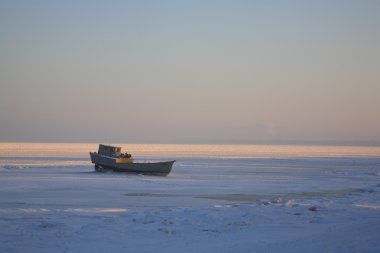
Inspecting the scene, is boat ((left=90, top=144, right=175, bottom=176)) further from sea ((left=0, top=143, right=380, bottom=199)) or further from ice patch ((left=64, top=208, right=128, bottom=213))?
ice patch ((left=64, top=208, right=128, bottom=213))

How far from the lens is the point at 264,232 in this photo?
12.5 m

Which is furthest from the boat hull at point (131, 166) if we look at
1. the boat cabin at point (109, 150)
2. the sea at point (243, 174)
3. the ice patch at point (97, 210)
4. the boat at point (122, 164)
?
the ice patch at point (97, 210)

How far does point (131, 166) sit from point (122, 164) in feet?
3.53

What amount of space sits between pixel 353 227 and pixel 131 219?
6.09 metres

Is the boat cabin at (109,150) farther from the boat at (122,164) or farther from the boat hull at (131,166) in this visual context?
the boat hull at (131,166)

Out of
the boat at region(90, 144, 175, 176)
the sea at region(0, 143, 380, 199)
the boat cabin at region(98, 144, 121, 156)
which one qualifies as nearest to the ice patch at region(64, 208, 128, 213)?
the sea at region(0, 143, 380, 199)

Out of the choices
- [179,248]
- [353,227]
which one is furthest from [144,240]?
[353,227]

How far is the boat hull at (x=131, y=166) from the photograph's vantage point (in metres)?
43.6

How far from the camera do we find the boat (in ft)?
143

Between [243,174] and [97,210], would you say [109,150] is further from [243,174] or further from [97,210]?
Result: [97,210]

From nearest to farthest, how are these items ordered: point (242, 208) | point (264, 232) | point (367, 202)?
point (264, 232) → point (242, 208) → point (367, 202)

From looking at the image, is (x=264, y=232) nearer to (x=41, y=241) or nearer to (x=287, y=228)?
(x=287, y=228)

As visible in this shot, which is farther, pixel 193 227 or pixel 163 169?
pixel 163 169

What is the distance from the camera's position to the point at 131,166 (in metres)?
45.1
